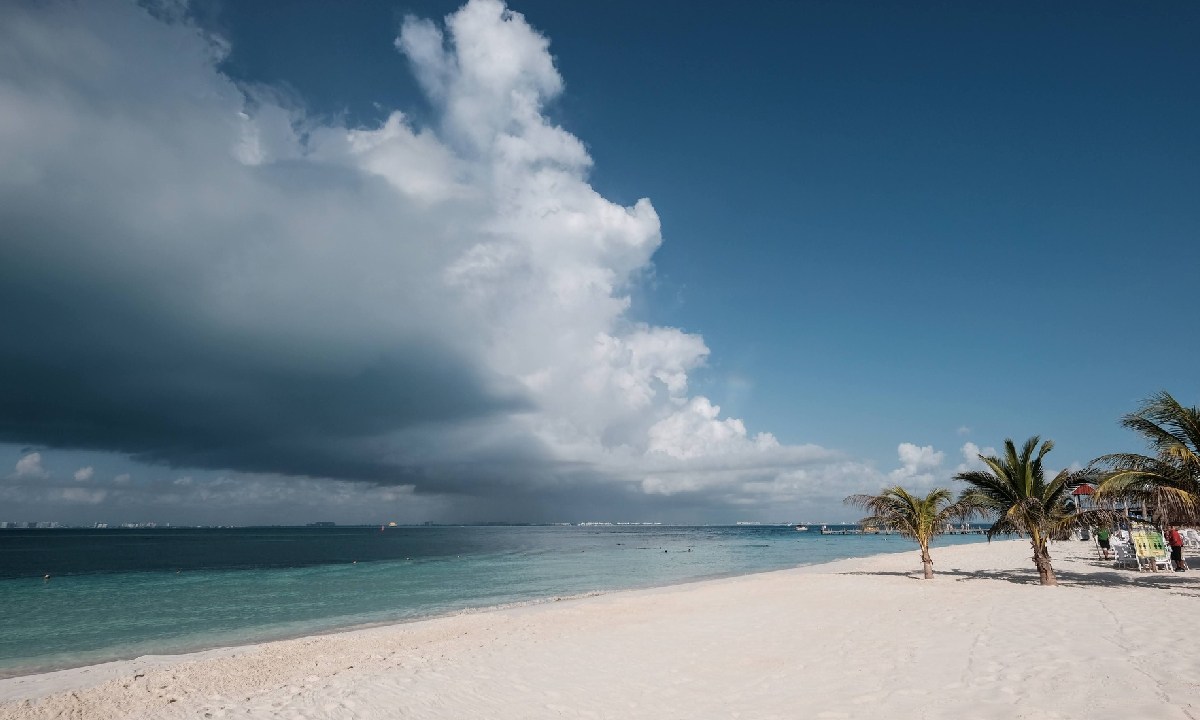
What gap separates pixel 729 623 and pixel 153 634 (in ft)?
64.0

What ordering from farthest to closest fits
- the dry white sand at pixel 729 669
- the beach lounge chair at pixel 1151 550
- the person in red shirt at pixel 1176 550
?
the person in red shirt at pixel 1176 550 → the beach lounge chair at pixel 1151 550 → the dry white sand at pixel 729 669

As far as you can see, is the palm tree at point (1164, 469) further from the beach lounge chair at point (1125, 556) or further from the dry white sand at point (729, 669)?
the beach lounge chair at point (1125, 556)

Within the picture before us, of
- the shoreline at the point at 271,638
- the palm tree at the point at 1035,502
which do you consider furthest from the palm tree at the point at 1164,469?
the shoreline at the point at 271,638

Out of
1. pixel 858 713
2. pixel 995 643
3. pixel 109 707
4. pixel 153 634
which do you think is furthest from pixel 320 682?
pixel 153 634

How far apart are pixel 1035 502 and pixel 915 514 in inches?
200

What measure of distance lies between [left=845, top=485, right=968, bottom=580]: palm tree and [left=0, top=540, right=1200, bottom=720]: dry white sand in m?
6.41

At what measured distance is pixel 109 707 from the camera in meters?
9.84

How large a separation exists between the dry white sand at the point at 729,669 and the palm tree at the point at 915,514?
6406 millimetres

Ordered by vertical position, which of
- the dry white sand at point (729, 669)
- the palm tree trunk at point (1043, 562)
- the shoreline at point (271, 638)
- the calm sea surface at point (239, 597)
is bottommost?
the calm sea surface at point (239, 597)

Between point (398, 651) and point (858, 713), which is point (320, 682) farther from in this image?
point (858, 713)

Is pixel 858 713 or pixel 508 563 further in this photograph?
pixel 508 563

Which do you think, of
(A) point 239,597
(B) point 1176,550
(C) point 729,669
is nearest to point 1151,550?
(B) point 1176,550

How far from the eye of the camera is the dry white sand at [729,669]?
8016 mm

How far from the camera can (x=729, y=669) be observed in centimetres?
1053
